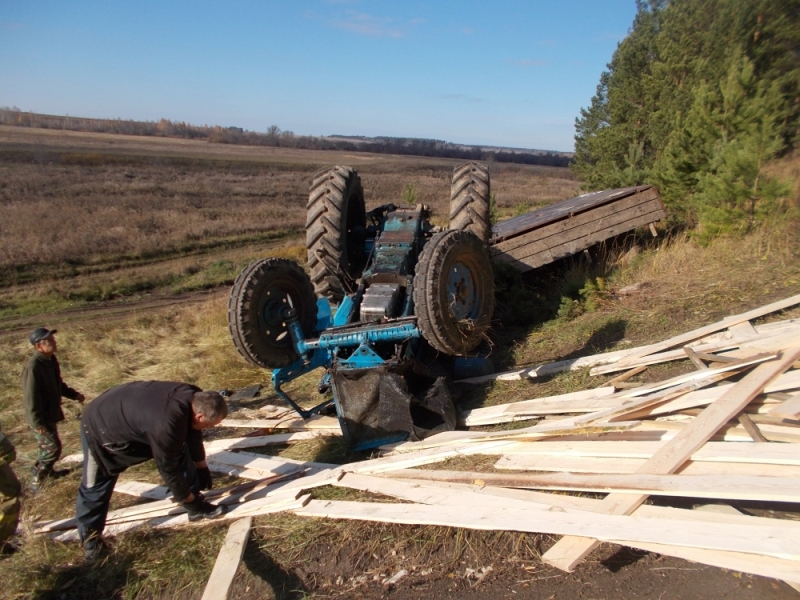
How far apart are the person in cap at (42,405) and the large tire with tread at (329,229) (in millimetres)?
2697

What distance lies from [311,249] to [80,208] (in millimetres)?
24030

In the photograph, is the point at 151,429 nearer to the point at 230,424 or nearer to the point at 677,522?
the point at 230,424

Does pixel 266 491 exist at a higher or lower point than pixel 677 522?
lower

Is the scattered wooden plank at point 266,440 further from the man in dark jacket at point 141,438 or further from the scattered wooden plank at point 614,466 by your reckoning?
the scattered wooden plank at point 614,466

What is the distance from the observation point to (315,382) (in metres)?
7.20

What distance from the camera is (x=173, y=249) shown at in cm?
2039

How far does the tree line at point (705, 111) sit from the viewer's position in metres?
8.28

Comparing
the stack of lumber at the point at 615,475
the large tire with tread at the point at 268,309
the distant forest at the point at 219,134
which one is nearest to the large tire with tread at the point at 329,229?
the large tire with tread at the point at 268,309

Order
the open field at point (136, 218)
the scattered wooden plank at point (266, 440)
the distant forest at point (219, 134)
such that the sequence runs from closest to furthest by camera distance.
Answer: the scattered wooden plank at point (266, 440), the open field at point (136, 218), the distant forest at point (219, 134)

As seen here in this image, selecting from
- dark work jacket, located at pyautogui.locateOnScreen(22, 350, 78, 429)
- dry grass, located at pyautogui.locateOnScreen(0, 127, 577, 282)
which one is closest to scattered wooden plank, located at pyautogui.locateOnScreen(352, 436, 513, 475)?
dark work jacket, located at pyautogui.locateOnScreen(22, 350, 78, 429)

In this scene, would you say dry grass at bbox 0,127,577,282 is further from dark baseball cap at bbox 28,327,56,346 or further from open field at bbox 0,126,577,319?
dark baseball cap at bbox 28,327,56,346

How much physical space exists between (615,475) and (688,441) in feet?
1.71

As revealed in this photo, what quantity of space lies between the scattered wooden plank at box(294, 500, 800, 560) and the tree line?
643cm

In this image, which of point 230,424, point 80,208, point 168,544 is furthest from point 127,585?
point 80,208
